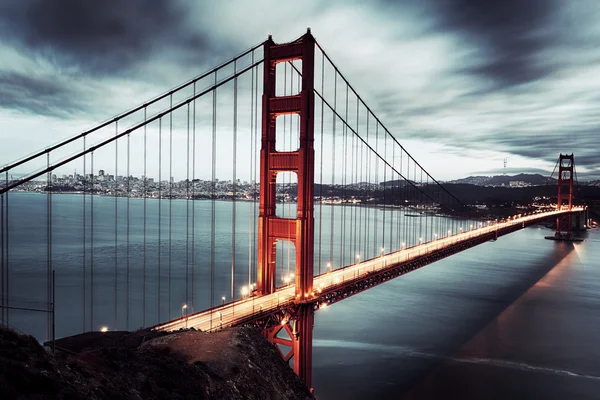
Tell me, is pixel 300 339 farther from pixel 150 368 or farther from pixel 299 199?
pixel 150 368

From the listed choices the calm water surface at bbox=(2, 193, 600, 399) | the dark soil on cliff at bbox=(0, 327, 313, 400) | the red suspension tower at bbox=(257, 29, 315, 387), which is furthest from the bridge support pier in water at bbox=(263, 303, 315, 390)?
the dark soil on cliff at bbox=(0, 327, 313, 400)

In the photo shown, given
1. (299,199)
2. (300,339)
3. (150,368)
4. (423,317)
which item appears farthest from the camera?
(423,317)

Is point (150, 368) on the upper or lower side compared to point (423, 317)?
upper

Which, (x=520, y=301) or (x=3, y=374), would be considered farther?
(x=520, y=301)

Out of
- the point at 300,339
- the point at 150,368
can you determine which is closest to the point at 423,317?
the point at 300,339

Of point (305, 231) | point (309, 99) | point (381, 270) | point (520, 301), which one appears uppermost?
point (309, 99)

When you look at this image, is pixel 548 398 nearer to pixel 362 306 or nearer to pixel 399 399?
pixel 399 399

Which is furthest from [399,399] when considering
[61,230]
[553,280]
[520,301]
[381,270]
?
[61,230]
